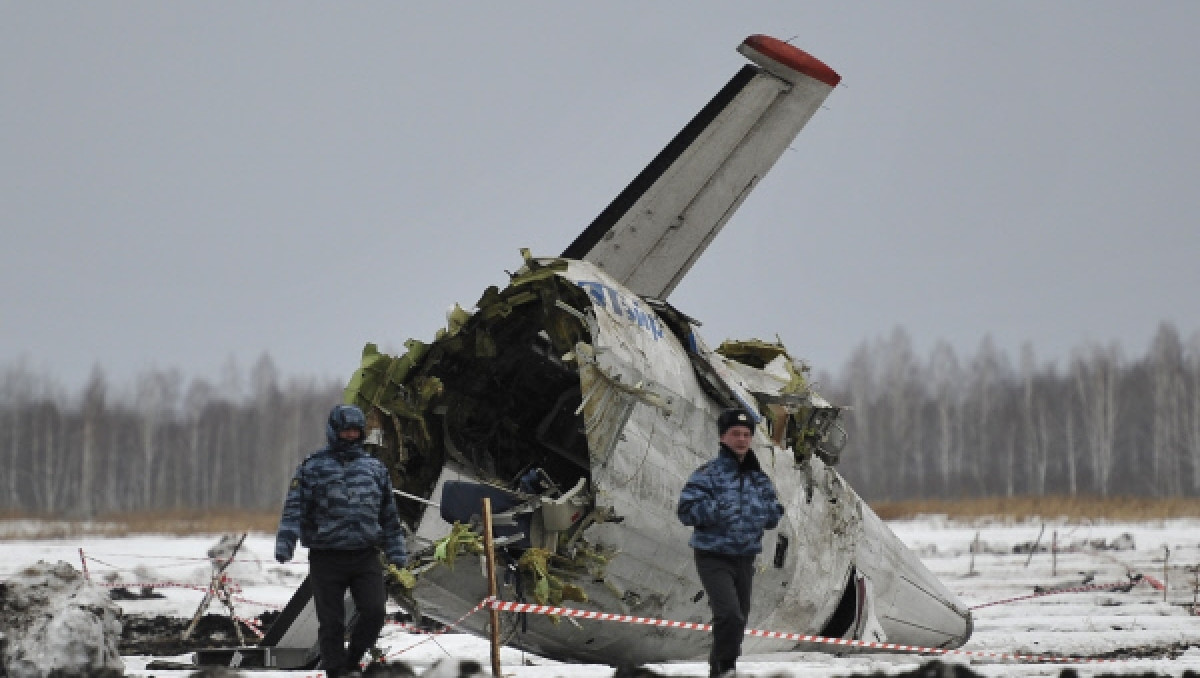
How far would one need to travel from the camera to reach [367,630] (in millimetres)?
8203

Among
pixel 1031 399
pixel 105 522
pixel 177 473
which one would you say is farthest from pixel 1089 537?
pixel 177 473

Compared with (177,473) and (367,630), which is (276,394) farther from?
(367,630)

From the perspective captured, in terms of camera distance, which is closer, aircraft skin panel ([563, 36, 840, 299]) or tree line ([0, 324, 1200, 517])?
aircraft skin panel ([563, 36, 840, 299])

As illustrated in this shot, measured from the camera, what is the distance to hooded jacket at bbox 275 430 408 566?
26.3 ft

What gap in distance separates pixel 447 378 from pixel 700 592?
2.50 meters

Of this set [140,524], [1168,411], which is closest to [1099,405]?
[1168,411]

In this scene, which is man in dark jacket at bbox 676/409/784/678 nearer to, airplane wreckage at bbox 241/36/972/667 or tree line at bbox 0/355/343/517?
airplane wreckage at bbox 241/36/972/667

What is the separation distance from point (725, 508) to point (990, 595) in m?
15.3

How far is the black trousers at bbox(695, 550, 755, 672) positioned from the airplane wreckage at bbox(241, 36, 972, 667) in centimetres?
91

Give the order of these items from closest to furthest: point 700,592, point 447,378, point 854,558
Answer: point 700,592 < point 447,378 < point 854,558

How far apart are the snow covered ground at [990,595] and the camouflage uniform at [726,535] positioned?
0.93 feet

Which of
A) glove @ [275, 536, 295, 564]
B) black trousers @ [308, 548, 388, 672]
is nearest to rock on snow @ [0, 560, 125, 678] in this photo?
glove @ [275, 536, 295, 564]

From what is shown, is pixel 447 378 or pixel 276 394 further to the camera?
pixel 276 394

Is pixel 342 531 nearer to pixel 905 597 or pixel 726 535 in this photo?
pixel 726 535
